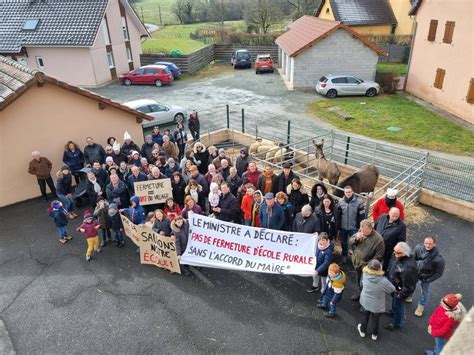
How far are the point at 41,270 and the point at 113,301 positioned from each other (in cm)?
228

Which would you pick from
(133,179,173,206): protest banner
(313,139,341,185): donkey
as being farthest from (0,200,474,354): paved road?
(313,139,341,185): donkey

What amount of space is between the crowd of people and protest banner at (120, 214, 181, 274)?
0.19 m

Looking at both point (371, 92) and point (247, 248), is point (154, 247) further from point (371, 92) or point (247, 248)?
point (371, 92)

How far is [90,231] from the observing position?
8.51m

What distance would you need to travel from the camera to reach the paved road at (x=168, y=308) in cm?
653

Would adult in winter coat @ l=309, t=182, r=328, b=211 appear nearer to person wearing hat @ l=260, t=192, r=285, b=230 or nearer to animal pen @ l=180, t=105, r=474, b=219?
animal pen @ l=180, t=105, r=474, b=219

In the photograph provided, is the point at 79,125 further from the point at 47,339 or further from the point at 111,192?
the point at 47,339

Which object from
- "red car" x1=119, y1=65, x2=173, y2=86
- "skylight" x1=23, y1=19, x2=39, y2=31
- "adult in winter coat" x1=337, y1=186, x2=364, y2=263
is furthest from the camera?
"skylight" x1=23, y1=19, x2=39, y2=31

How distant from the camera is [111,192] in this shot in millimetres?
9461

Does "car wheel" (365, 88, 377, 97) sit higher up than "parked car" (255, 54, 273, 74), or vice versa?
"parked car" (255, 54, 273, 74)

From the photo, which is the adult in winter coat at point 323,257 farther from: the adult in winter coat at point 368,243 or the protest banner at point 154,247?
the protest banner at point 154,247

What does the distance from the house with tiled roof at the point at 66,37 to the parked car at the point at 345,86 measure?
16910 mm

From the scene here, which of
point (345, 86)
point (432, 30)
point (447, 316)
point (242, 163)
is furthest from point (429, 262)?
point (432, 30)

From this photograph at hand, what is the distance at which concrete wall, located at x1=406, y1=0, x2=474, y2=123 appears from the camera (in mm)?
19266
